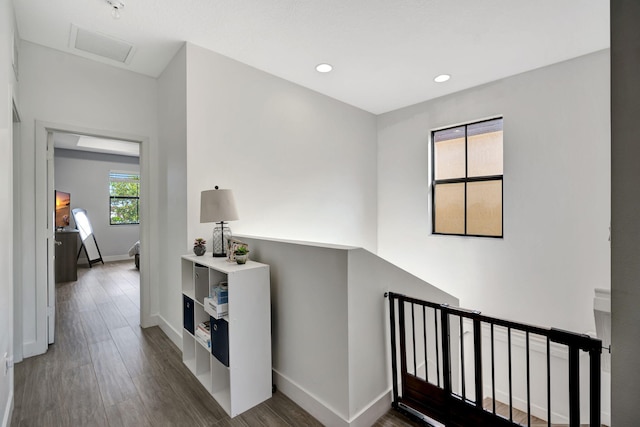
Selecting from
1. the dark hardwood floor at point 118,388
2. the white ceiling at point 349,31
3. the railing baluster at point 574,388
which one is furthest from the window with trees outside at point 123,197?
the railing baluster at point 574,388

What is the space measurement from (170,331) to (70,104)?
2.47 m

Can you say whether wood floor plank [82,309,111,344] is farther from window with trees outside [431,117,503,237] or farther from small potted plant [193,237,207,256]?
window with trees outside [431,117,503,237]

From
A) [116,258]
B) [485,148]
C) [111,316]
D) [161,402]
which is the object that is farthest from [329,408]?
[116,258]

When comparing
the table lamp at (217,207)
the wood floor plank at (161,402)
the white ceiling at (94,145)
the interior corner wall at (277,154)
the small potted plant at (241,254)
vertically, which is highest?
the white ceiling at (94,145)

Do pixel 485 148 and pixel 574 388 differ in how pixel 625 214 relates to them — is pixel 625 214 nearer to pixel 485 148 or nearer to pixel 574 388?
pixel 574 388

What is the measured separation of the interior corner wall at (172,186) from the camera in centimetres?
277

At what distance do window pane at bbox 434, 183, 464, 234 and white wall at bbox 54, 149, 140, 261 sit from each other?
7.45 meters

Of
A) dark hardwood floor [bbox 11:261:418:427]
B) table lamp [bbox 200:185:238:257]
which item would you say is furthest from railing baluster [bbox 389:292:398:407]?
table lamp [bbox 200:185:238:257]

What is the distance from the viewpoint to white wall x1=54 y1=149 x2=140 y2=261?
6781 millimetres

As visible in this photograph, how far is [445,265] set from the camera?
396 centimetres

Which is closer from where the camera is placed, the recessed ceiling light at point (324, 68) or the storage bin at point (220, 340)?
the storage bin at point (220, 340)

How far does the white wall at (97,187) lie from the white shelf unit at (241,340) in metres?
6.53

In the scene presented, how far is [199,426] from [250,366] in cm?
44

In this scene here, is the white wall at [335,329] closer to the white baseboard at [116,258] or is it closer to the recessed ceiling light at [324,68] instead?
the recessed ceiling light at [324,68]
